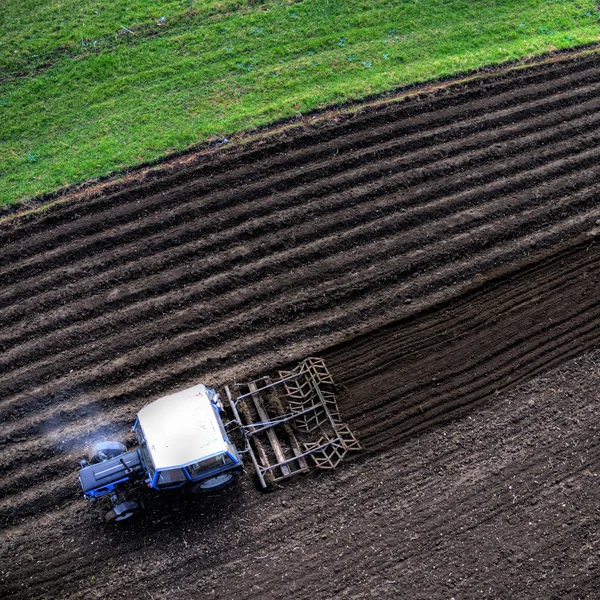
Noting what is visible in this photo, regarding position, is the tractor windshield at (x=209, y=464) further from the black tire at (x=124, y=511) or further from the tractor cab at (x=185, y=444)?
the black tire at (x=124, y=511)

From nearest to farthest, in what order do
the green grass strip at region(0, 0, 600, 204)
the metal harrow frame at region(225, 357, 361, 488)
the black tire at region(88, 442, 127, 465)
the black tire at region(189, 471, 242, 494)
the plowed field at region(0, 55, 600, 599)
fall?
the plowed field at region(0, 55, 600, 599)
the black tire at region(189, 471, 242, 494)
the black tire at region(88, 442, 127, 465)
the metal harrow frame at region(225, 357, 361, 488)
the green grass strip at region(0, 0, 600, 204)

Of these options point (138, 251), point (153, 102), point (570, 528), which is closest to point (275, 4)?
point (153, 102)

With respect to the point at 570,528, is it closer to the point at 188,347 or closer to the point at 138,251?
the point at 188,347

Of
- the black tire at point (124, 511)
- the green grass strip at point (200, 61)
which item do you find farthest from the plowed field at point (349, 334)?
the green grass strip at point (200, 61)

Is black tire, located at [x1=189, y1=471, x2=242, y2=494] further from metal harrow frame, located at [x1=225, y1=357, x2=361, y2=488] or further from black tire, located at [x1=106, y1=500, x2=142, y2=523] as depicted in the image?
black tire, located at [x1=106, y1=500, x2=142, y2=523]

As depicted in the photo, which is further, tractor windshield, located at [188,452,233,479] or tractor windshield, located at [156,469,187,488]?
tractor windshield, located at [188,452,233,479]

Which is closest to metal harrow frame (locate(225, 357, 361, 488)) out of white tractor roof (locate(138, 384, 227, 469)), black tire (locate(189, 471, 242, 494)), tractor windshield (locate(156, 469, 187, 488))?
black tire (locate(189, 471, 242, 494))
